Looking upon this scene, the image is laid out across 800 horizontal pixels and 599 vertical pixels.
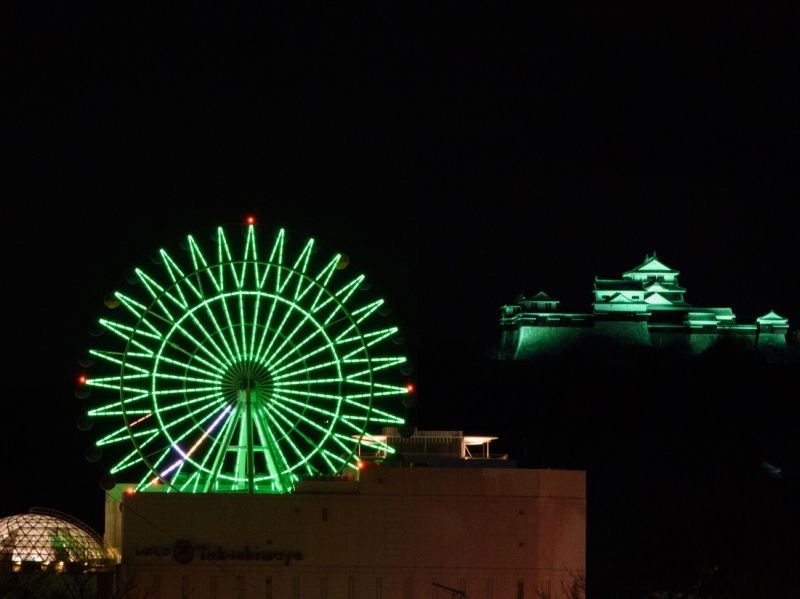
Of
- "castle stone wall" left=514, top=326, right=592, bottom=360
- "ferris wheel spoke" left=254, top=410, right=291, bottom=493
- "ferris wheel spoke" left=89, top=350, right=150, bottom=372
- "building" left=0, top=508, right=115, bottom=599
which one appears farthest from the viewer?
"castle stone wall" left=514, top=326, right=592, bottom=360

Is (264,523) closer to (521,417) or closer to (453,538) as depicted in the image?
(453,538)

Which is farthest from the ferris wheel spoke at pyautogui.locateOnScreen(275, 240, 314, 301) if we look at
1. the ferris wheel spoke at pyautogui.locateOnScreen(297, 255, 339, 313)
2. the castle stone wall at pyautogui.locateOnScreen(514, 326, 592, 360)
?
the castle stone wall at pyautogui.locateOnScreen(514, 326, 592, 360)

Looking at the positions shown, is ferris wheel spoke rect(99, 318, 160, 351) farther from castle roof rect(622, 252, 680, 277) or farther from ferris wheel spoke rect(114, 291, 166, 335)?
castle roof rect(622, 252, 680, 277)

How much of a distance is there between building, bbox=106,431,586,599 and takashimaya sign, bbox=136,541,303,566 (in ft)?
0.10

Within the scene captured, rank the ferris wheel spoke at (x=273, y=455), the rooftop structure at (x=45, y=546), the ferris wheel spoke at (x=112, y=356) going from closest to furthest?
the rooftop structure at (x=45, y=546)
the ferris wheel spoke at (x=112, y=356)
the ferris wheel spoke at (x=273, y=455)

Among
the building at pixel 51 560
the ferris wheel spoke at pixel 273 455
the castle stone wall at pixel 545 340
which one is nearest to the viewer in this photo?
the building at pixel 51 560

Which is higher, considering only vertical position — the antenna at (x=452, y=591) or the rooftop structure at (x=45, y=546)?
the rooftop structure at (x=45, y=546)

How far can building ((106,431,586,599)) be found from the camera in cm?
5041

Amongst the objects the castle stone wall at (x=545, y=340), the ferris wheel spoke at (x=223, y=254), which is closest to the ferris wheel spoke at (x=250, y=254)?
the ferris wheel spoke at (x=223, y=254)

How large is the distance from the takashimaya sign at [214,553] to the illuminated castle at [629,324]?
292ft

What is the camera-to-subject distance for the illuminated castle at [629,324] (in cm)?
13938

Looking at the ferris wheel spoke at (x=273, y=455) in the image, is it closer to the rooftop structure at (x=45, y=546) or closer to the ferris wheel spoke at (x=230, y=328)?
the ferris wheel spoke at (x=230, y=328)

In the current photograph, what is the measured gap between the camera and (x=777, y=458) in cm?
10412

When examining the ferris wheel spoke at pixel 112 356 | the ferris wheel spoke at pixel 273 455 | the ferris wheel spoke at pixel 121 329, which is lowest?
the ferris wheel spoke at pixel 273 455
